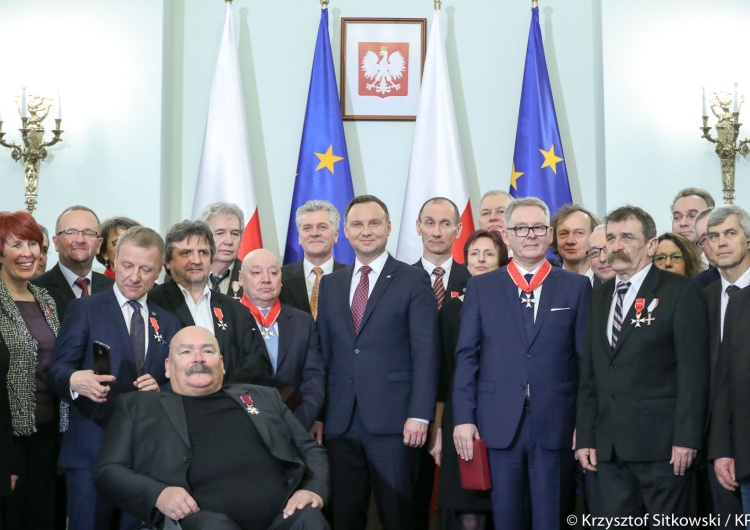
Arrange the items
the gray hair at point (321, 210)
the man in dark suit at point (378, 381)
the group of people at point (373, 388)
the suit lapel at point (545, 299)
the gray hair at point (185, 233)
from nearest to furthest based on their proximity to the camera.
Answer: the group of people at point (373, 388)
the suit lapel at point (545, 299)
the man in dark suit at point (378, 381)
the gray hair at point (185, 233)
the gray hair at point (321, 210)

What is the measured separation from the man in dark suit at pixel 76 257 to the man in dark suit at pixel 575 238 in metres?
2.37

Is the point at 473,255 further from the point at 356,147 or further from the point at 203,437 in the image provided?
the point at 356,147

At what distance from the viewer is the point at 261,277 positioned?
176 inches

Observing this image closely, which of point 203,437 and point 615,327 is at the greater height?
point 615,327

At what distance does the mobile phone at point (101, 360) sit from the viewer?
12.3 ft

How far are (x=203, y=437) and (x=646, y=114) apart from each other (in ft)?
13.8

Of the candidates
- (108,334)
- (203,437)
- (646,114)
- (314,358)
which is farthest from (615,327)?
(646,114)

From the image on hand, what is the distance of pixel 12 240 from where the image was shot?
13.3ft

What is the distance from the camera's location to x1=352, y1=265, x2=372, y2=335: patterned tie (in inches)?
173

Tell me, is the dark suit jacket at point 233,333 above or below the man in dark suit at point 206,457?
above

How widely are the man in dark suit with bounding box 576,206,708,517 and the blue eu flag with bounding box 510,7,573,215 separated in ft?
8.35

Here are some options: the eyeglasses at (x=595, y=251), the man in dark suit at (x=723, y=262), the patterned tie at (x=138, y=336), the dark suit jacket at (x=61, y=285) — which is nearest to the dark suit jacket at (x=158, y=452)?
the patterned tie at (x=138, y=336)

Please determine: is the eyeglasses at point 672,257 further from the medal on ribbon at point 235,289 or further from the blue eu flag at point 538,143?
the medal on ribbon at point 235,289

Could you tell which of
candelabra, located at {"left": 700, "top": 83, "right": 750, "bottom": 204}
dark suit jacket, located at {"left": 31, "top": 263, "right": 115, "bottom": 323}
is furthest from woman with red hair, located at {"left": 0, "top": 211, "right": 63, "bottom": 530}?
candelabra, located at {"left": 700, "top": 83, "right": 750, "bottom": 204}
